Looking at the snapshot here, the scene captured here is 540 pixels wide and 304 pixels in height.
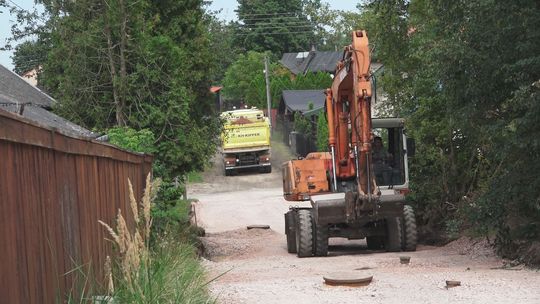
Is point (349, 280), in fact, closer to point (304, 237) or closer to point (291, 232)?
point (304, 237)

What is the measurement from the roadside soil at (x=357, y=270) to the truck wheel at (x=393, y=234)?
0.84 feet

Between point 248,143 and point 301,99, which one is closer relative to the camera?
point 248,143

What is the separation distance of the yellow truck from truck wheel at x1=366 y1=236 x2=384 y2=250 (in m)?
26.4

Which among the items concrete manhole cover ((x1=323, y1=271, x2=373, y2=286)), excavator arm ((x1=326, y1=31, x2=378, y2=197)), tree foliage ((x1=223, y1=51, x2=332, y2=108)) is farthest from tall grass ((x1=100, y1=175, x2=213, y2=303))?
tree foliage ((x1=223, y1=51, x2=332, y2=108))

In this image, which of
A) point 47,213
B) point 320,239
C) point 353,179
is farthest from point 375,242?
point 47,213

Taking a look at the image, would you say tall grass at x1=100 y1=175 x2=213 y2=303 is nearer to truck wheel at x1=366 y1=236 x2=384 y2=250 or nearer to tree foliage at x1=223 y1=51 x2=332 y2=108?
truck wheel at x1=366 y1=236 x2=384 y2=250

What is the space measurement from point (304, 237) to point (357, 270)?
432 cm

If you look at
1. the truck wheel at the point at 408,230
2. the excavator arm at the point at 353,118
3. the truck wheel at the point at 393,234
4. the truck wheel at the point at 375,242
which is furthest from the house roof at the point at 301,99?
the truck wheel at the point at 393,234

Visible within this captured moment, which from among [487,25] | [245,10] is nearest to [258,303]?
[487,25]

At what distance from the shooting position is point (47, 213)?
5645mm

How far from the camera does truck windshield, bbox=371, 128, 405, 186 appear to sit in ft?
63.4

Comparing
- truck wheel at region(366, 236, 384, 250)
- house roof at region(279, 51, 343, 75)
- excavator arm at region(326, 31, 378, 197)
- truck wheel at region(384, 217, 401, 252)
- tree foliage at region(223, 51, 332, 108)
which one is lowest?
truck wheel at region(366, 236, 384, 250)

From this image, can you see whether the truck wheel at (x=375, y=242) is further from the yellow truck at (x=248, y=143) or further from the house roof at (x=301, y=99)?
the house roof at (x=301, y=99)

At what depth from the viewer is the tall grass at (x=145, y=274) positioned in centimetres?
559
